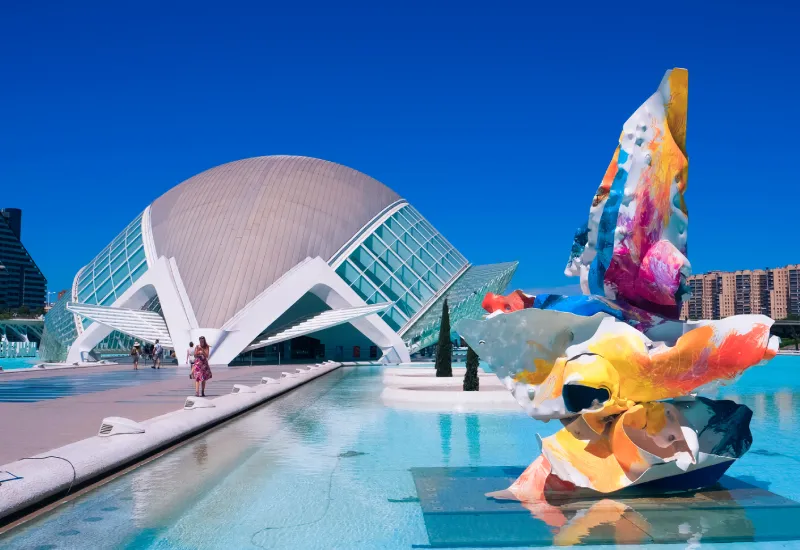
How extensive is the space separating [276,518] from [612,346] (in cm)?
293

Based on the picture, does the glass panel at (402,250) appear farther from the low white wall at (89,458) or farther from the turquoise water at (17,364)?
the low white wall at (89,458)

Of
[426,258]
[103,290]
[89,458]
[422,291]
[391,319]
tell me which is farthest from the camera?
[426,258]

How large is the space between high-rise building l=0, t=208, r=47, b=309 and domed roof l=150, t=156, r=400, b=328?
392ft

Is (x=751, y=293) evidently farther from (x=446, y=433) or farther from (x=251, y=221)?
(x=446, y=433)

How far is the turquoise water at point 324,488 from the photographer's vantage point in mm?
5211

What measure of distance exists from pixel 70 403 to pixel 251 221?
24211 millimetres

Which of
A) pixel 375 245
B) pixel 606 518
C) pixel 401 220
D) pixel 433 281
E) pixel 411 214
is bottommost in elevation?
pixel 606 518

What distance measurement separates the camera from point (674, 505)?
6.04m

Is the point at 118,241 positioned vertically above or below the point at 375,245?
above

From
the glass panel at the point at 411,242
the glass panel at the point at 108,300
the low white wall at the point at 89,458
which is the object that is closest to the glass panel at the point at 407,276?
the glass panel at the point at 411,242

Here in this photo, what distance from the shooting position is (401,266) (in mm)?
38844

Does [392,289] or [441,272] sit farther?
[441,272]

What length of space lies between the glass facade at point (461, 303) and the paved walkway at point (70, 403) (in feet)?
50.0

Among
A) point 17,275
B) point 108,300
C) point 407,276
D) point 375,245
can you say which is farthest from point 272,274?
point 17,275
